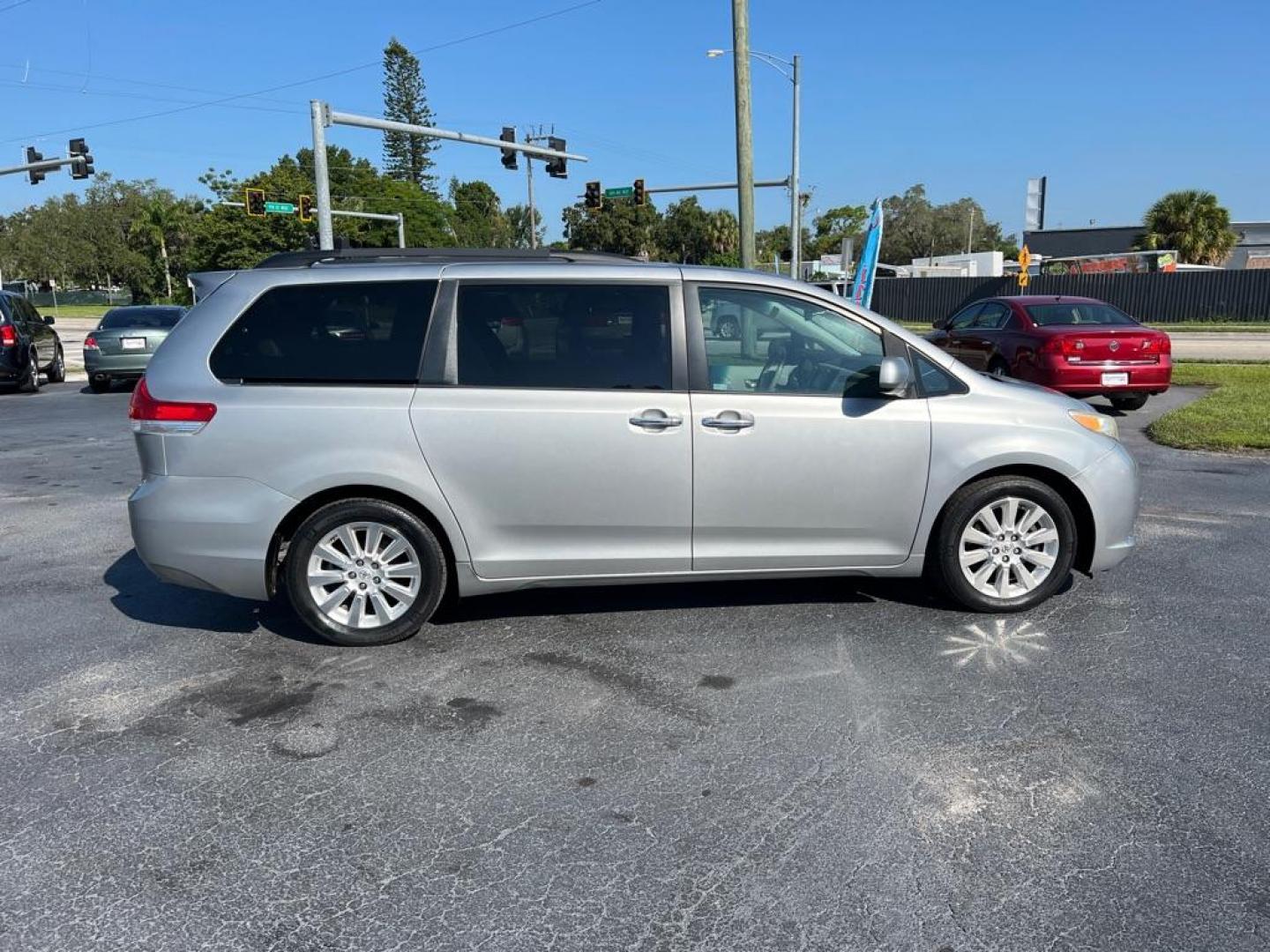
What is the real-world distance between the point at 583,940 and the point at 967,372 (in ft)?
11.4

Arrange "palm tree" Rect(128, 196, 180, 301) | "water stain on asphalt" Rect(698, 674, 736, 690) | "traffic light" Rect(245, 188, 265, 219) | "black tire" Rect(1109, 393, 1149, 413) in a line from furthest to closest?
"palm tree" Rect(128, 196, 180, 301)
"traffic light" Rect(245, 188, 265, 219)
"black tire" Rect(1109, 393, 1149, 413)
"water stain on asphalt" Rect(698, 674, 736, 690)

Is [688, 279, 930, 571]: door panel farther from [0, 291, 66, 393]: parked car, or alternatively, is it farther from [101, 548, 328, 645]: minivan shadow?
[0, 291, 66, 393]: parked car

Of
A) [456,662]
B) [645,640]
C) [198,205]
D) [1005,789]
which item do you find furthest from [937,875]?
[198,205]

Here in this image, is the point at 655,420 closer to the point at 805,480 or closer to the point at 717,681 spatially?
the point at 805,480

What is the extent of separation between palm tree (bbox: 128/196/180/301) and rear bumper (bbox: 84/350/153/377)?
2797 inches

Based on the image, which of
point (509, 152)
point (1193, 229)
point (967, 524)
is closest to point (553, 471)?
point (967, 524)

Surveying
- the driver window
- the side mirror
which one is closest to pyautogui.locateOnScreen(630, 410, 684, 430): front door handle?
the driver window

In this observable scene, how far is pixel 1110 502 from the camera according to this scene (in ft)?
16.2

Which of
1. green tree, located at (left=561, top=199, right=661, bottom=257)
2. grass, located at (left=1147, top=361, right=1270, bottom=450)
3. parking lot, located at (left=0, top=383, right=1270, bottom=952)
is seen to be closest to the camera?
parking lot, located at (left=0, top=383, right=1270, bottom=952)

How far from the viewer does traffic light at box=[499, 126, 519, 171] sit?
1030 inches

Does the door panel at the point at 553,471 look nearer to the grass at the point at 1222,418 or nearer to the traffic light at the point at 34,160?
the grass at the point at 1222,418

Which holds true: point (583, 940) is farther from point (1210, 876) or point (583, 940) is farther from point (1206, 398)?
point (1206, 398)

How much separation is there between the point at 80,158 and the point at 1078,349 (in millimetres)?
28577

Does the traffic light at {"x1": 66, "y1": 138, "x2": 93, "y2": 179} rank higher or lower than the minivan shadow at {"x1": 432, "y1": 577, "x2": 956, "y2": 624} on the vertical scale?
higher
